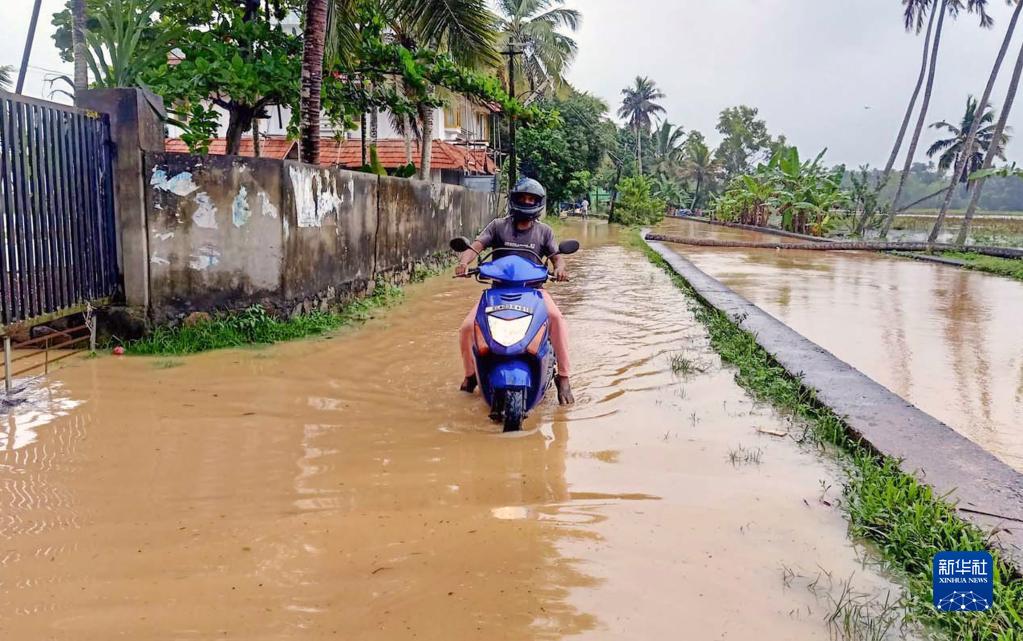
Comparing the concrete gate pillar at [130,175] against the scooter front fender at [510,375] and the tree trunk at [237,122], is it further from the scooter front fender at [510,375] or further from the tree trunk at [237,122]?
the tree trunk at [237,122]

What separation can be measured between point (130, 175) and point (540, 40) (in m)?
27.4

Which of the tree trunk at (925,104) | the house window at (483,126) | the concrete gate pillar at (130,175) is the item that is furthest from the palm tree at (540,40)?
the concrete gate pillar at (130,175)

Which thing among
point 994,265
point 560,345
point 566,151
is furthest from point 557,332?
point 566,151

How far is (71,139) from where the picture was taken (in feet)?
18.5

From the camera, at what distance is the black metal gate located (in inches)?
195

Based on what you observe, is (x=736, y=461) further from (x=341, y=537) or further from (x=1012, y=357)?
(x=1012, y=357)

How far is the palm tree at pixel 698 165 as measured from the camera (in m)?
59.5

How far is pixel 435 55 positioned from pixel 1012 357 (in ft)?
28.5

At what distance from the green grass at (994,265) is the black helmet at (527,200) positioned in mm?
12814

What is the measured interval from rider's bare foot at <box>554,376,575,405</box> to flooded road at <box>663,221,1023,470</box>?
2425 millimetres

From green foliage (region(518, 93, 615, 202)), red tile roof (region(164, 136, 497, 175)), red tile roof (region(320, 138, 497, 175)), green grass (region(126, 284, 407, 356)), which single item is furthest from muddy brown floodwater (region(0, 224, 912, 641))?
green foliage (region(518, 93, 615, 202))

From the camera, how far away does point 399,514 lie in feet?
10.2

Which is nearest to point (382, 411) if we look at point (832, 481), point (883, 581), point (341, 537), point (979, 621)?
point (341, 537)

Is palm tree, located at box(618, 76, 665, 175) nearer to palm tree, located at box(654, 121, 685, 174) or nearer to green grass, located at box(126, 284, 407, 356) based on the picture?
palm tree, located at box(654, 121, 685, 174)
